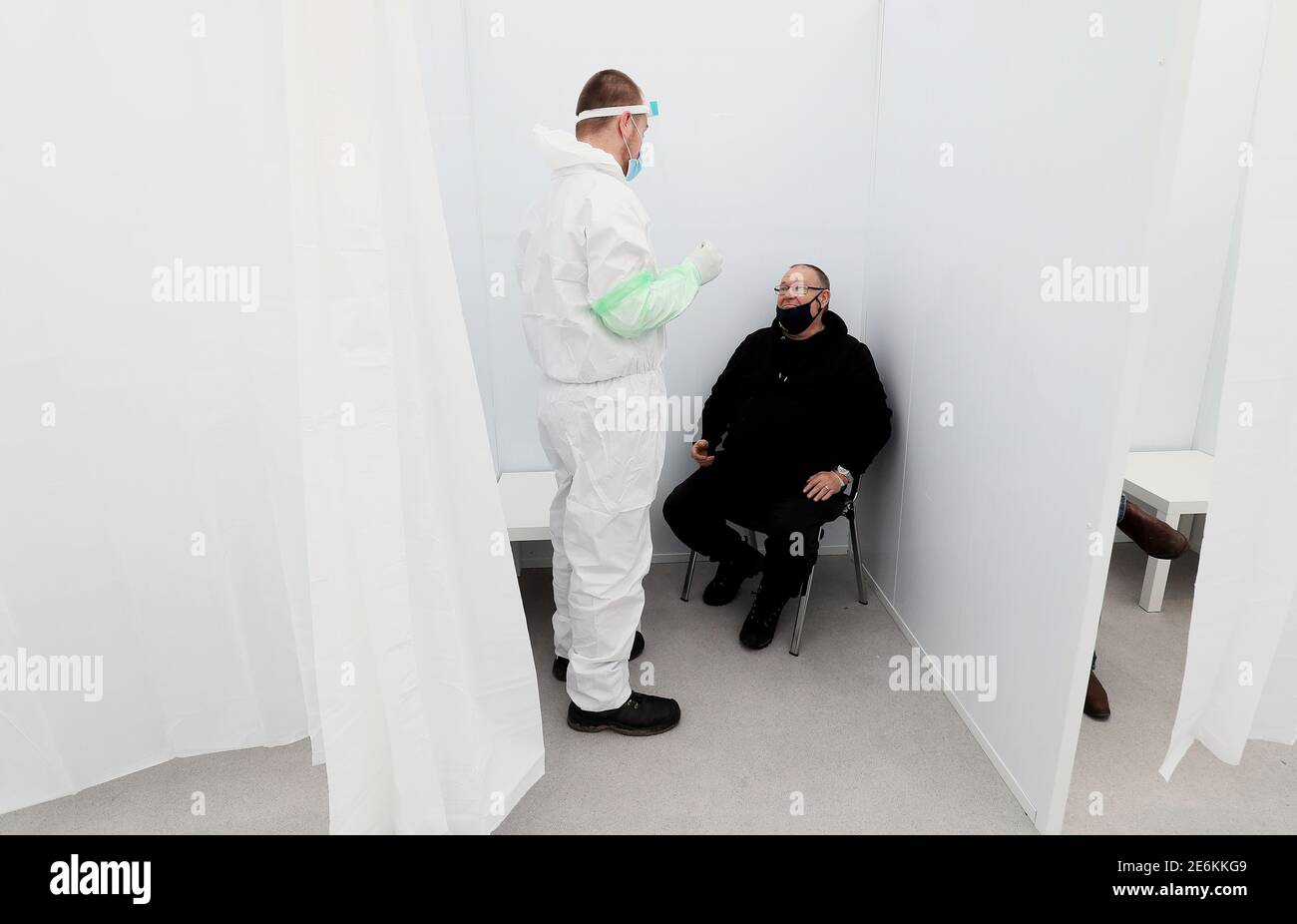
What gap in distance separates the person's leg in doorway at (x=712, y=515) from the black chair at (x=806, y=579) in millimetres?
68

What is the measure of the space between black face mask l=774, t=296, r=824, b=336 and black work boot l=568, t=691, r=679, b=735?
1189mm

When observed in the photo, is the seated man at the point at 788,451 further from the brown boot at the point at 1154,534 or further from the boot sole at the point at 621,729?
the brown boot at the point at 1154,534

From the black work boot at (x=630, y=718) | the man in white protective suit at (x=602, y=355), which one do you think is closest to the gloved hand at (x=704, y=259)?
the man in white protective suit at (x=602, y=355)

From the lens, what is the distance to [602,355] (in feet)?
5.43

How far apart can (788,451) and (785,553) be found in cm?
32

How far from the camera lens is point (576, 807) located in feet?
5.25

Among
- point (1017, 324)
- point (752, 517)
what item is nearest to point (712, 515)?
point (752, 517)

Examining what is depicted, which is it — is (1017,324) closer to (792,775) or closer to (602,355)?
(602,355)

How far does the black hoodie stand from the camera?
7.29ft

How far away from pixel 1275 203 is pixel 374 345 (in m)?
1.51

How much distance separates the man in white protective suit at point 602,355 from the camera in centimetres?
160
